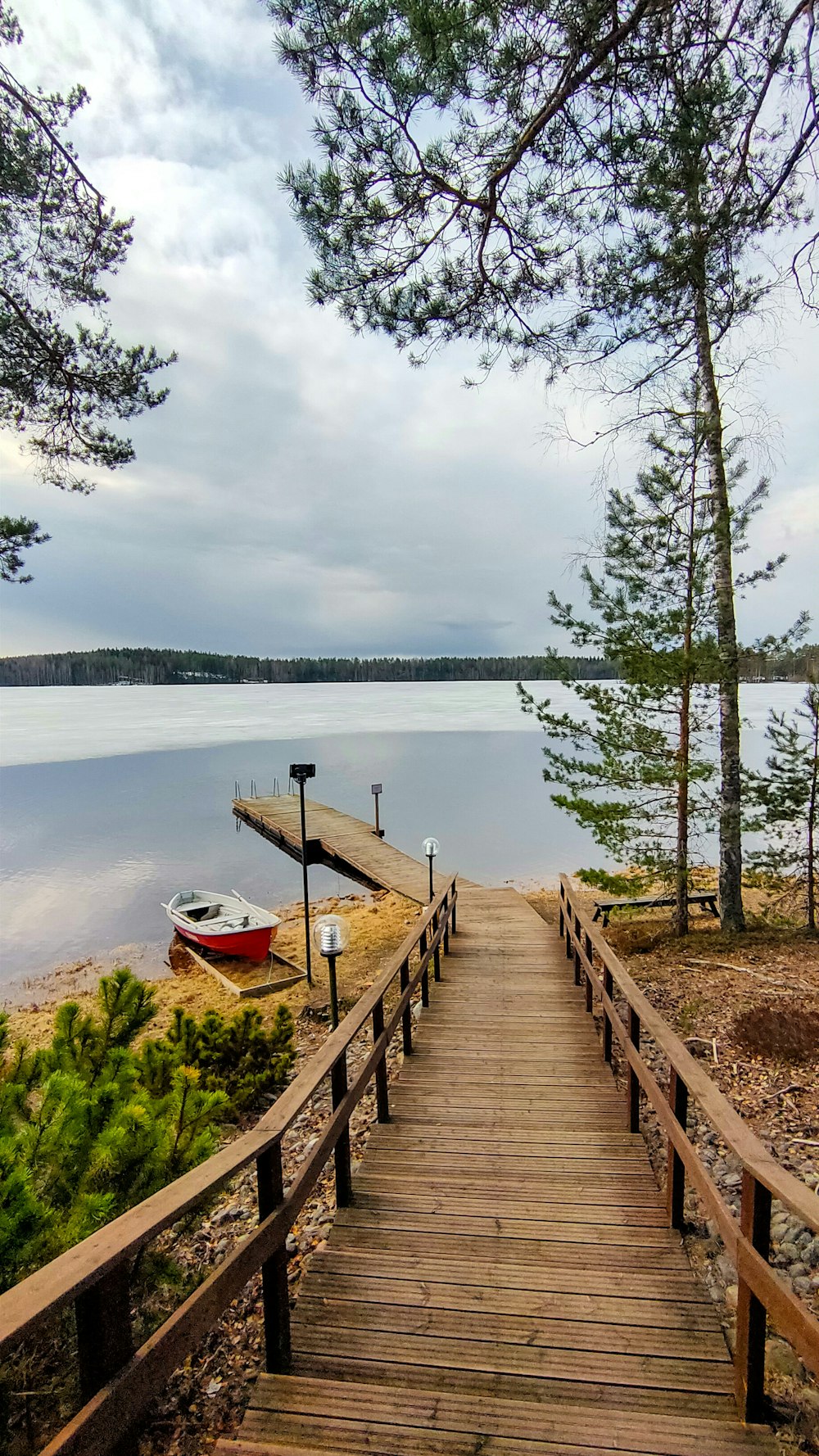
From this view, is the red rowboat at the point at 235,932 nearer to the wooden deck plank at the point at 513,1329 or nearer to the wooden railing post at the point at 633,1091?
the wooden railing post at the point at 633,1091

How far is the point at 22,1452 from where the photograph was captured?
1975mm

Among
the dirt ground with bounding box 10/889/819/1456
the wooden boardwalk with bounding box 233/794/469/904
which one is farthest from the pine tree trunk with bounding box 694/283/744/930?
the wooden boardwalk with bounding box 233/794/469/904

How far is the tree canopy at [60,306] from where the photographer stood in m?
4.33

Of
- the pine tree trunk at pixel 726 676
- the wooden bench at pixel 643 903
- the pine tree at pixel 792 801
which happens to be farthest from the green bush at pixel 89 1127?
the wooden bench at pixel 643 903

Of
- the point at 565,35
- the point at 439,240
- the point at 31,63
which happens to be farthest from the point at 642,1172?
the point at 31,63

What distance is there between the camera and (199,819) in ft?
105

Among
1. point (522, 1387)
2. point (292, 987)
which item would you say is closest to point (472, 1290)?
point (522, 1387)

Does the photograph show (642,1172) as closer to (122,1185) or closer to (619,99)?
(122,1185)

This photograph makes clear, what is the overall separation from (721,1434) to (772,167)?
535cm

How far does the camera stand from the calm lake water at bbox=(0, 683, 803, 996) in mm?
17969

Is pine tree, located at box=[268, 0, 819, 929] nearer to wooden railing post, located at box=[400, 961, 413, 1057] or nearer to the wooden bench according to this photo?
wooden railing post, located at box=[400, 961, 413, 1057]

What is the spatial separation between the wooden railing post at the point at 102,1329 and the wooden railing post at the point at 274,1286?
27.3 inches

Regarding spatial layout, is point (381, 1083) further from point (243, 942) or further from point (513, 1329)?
point (243, 942)

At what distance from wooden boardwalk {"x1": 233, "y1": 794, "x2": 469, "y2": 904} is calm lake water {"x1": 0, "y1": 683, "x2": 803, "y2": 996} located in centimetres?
88
